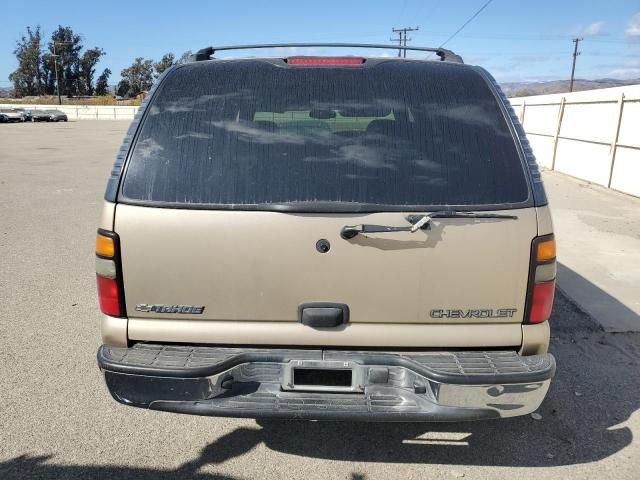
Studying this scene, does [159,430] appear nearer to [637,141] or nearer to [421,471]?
[421,471]

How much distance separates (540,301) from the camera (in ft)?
8.07

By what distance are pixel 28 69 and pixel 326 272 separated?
105 metres

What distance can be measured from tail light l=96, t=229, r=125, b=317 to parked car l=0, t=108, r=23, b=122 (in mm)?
54764

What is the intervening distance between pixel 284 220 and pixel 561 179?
46.1ft

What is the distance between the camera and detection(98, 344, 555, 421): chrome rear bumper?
7.71 feet

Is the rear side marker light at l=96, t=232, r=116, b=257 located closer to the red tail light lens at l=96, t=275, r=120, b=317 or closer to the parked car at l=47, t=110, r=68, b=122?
the red tail light lens at l=96, t=275, r=120, b=317

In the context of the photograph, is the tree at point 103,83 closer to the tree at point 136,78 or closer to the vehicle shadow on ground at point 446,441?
the tree at point 136,78

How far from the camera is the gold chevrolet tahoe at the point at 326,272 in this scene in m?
2.35

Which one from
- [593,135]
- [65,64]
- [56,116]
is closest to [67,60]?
[65,64]

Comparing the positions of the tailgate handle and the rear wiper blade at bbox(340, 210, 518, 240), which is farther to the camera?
the tailgate handle

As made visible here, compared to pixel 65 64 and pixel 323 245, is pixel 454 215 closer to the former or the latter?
pixel 323 245

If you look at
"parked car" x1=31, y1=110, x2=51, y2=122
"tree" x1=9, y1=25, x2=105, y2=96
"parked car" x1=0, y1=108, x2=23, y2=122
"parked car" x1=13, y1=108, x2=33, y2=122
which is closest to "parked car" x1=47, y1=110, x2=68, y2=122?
"parked car" x1=31, y1=110, x2=51, y2=122

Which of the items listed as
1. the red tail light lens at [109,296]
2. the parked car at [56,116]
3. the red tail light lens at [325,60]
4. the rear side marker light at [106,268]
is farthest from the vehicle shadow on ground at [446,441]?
the parked car at [56,116]

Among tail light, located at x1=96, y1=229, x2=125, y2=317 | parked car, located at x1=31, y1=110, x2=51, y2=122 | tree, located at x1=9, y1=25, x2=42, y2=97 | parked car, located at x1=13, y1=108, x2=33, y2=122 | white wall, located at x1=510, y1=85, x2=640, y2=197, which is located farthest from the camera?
tree, located at x1=9, y1=25, x2=42, y2=97
